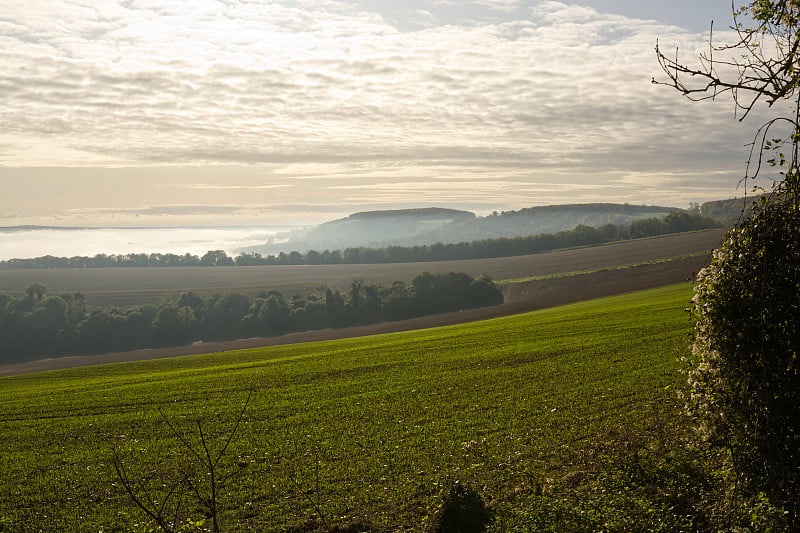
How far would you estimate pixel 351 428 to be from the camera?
24828 millimetres

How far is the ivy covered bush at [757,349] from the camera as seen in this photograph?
9.88m

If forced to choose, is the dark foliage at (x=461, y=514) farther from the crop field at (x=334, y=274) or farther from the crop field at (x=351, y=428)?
the crop field at (x=334, y=274)

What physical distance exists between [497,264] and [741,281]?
142 meters

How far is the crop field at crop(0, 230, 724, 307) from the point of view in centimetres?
12750

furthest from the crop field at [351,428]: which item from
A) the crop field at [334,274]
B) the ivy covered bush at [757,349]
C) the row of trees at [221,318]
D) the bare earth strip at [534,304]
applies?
the crop field at [334,274]

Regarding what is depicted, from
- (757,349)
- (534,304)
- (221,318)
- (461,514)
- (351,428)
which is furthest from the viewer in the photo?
(221,318)

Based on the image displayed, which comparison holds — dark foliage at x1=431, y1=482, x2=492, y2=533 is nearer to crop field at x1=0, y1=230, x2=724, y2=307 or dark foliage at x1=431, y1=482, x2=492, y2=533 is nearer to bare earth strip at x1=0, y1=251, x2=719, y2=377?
bare earth strip at x1=0, y1=251, x2=719, y2=377

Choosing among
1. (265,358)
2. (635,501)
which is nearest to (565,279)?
(265,358)

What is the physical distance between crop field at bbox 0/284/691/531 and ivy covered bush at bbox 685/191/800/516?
11.6ft

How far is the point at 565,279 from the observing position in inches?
4333

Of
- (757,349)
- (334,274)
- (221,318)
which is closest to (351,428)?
(757,349)

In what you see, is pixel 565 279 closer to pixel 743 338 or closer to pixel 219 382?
pixel 219 382

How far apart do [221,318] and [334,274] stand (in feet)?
172

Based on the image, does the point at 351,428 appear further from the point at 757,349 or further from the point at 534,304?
the point at 534,304
